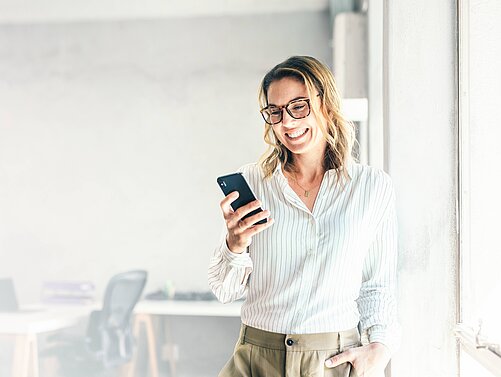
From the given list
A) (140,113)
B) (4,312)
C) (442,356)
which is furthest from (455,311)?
(4,312)

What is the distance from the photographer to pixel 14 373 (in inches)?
123

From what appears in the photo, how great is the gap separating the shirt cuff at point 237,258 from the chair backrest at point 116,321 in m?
1.46

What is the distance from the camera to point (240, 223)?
157cm

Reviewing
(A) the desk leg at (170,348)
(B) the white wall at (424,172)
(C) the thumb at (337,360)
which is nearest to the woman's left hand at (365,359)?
(C) the thumb at (337,360)

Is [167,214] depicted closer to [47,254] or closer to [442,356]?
[47,254]

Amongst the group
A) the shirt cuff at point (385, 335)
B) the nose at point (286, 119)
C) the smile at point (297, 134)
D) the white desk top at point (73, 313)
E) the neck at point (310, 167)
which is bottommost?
the white desk top at point (73, 313)

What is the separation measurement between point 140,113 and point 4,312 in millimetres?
1045

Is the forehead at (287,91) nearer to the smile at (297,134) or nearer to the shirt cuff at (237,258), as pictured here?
the smile at (297,134)

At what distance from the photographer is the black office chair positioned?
119 inches

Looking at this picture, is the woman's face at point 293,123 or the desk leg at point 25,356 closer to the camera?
the woman's face at point 293,123

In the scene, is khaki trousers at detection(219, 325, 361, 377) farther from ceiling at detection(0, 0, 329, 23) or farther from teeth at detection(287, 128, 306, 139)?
ceiling at detection(0, 0, 329, 23)

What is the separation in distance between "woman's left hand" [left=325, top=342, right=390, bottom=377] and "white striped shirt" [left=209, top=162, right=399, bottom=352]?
2 centimetres

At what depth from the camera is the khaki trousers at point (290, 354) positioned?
5.10 ft

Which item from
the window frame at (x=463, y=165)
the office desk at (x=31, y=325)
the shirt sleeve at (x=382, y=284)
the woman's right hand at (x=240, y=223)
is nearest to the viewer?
the woman's right hand at (x=240, y=223)
